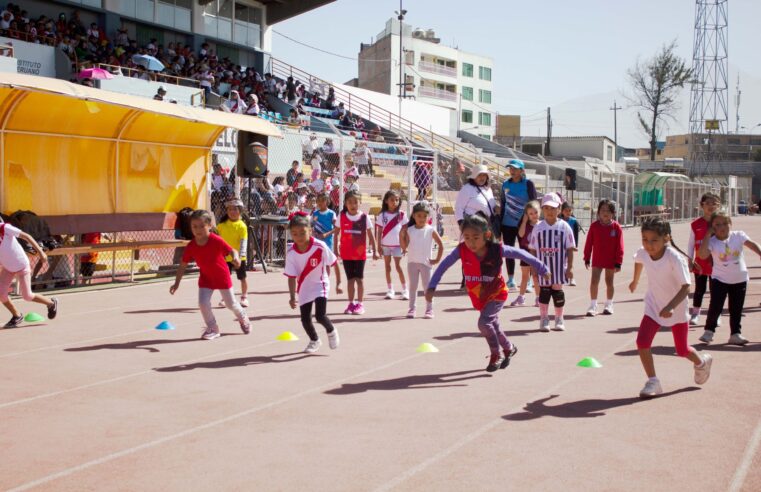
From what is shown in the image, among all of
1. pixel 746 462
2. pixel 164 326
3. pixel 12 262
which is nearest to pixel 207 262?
pixel 164 326

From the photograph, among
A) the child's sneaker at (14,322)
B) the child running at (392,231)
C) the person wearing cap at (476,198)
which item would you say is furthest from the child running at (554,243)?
the child's sneaker at (14,322)

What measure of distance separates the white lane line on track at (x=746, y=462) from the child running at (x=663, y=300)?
1102 millimetres

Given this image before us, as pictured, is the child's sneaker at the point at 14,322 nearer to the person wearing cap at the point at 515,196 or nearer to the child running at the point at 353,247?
the child running at the point at 353,247

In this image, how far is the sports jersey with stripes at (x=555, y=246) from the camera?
10547 mm

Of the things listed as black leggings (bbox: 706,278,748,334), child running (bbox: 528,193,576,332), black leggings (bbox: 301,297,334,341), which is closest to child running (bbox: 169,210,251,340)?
black leggings (bbox: 301,297,334,341)

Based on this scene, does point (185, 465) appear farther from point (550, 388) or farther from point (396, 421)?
point (550, 388)

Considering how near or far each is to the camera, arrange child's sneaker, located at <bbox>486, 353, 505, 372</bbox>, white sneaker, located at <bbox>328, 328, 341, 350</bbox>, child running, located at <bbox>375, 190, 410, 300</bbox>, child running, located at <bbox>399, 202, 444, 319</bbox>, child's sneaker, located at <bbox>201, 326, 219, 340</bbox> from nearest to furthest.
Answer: child's sneaker, located at <bbox>486, 353, 505, 372</bbox>, white sneaker, located at <bbox>328, 328, 341, 350</bbox>, child's sneaker, located at <bbox>201, 326, 219, 340</bbox>, child running, located at <bbox>399, 202, 444, 319</bbox>, child running, located at <bbox>375, 190, 410, 300</bbox>

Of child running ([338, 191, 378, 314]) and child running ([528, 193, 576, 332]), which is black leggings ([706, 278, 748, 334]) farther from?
child running ([338, 191, 378, 314])

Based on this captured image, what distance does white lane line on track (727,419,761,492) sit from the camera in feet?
15.0

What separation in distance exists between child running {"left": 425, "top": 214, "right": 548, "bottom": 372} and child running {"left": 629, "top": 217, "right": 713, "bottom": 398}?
130cm

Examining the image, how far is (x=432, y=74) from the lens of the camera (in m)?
77.9

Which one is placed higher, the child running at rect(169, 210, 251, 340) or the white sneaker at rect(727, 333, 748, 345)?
the child running at rect(169, 210, 251, 340)

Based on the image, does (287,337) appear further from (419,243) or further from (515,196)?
(515,196)

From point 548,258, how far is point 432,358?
2.76m
